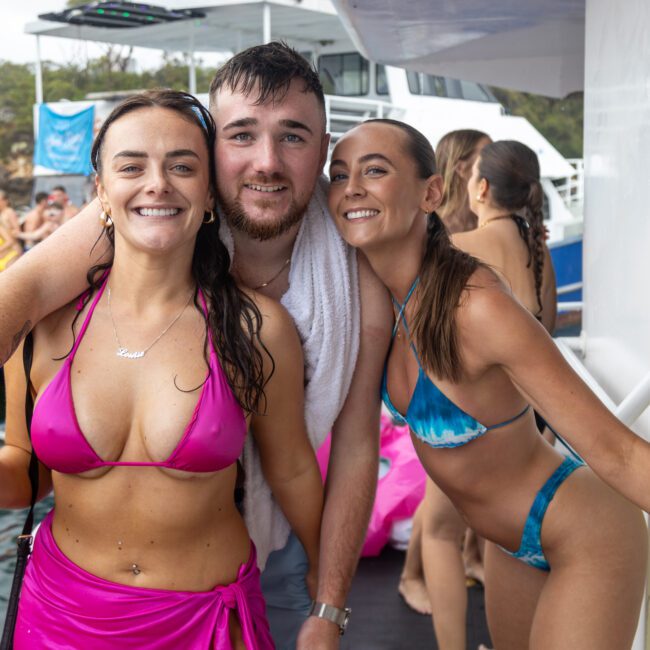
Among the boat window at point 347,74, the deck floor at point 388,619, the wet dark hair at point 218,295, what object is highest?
the boat window at point 347,74

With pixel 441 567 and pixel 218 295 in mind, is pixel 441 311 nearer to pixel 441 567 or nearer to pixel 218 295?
→ pixel 218 295

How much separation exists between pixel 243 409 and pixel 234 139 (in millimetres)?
683

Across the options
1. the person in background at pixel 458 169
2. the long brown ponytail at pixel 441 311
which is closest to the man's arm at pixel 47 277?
Result: the long brown ponytail at pixel 441 311

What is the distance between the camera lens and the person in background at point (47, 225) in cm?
1275

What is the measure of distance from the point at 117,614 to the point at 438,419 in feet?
2.86

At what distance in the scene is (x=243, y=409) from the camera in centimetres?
197

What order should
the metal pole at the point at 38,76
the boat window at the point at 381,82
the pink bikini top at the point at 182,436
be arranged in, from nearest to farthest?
the pink bikini top at the point at 182,436
the boat window at the point at 381,82
the metal pole at the point at 38,76

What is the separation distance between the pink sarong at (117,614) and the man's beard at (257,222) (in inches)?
32.8

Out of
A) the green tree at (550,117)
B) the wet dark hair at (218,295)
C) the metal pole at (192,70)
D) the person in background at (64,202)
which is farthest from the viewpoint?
the green tree at (550,117)

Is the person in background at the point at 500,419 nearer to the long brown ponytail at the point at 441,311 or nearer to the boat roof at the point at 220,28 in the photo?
the long brown ponytail at the point at 441,311

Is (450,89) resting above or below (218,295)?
above

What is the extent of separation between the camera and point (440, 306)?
2.10 metres

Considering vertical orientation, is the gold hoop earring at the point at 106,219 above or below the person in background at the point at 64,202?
above

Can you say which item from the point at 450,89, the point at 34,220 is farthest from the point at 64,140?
the point at 450,89
